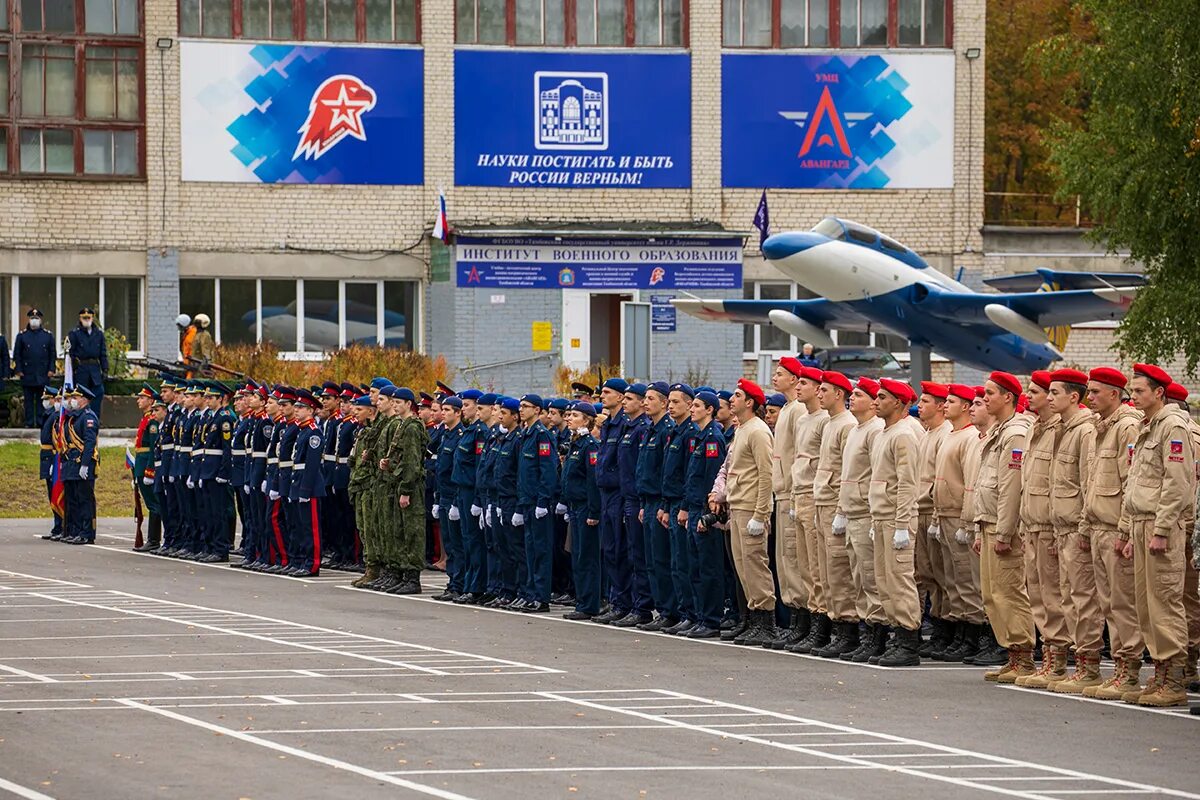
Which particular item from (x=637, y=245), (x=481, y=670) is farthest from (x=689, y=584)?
(x=637, y=245)

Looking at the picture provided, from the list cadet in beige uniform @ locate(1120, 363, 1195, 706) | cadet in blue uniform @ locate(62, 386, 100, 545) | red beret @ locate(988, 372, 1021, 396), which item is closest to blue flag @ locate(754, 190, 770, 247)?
cadet in blue uniform @ locate(62, 386, 100, 545)

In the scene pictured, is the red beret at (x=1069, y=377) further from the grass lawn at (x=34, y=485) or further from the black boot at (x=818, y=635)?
the grass lawn at (x=34, y=485)

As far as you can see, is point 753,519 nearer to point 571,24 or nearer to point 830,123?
point 571,24

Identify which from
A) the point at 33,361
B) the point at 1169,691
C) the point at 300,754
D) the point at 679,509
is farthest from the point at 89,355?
the point at 300,754

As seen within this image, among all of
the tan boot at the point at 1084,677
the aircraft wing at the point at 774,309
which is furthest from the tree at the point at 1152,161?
the tan boot at the point at 1084,677

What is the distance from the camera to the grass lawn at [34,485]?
3178 cm

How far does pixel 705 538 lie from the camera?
1697cm

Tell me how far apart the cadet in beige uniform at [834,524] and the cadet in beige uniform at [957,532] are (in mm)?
692

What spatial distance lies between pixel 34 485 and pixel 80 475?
661 centimetres

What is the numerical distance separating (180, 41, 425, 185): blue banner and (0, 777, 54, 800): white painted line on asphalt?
35.5 meters

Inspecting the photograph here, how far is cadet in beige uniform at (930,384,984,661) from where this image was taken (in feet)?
50.7

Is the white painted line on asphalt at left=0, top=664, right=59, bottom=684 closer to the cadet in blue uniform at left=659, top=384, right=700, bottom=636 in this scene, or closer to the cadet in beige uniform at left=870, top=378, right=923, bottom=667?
the cadet in blue uniform at left=659, top=384, right=700, bottom=636

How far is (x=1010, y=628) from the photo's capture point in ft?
46.5

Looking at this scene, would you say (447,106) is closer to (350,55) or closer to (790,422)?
(350,55)
